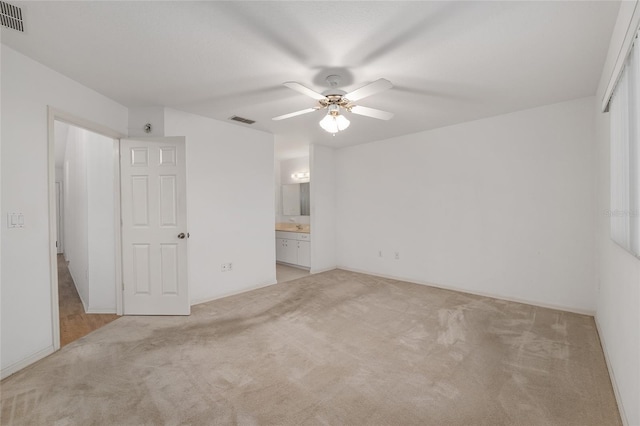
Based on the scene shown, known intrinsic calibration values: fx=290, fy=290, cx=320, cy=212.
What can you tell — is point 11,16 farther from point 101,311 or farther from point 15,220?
point 101,311

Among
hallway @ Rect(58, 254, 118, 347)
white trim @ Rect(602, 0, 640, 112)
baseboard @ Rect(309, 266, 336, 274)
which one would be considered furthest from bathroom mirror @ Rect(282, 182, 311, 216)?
white trim @ Rect(602, 0, 640, 112)

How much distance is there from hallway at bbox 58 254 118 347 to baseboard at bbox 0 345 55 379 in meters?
0.21

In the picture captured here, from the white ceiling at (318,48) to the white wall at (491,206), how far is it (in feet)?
1.94

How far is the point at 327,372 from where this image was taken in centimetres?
224

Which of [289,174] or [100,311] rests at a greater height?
[289,174]

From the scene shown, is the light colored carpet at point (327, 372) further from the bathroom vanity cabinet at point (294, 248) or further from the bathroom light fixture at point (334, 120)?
the bathroom vanity cabinet at point (294, 248)

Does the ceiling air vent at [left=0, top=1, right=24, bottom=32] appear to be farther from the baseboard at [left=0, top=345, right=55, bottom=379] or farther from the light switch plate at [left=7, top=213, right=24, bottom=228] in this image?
the baseboard at [left=0, top=345, right=55, bottom=379]

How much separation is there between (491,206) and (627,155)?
242 cm

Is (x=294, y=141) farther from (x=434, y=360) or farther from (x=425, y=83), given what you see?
(x=434, y=360)

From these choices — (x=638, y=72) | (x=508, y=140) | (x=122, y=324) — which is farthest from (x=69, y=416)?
(x=508, y=140)

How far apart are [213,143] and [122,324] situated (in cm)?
246

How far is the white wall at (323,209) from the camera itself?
221 inches

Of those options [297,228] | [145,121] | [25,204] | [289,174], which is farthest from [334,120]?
[289,174]

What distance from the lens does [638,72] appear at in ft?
4.67
